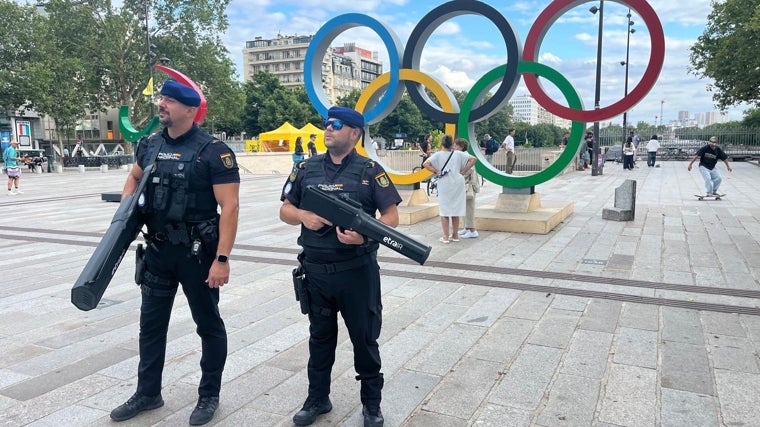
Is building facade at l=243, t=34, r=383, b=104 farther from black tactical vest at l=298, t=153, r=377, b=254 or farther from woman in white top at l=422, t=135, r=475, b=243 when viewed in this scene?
black tactical vest at l=298, t=153, r=377, b=254

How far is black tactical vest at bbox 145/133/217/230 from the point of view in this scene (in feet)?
9.62

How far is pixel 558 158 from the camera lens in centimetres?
947

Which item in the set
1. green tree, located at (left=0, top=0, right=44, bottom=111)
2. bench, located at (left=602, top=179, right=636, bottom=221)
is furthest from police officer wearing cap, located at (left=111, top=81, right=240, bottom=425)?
green tree, located at (left=0, top=0, right=44, bottom=111)

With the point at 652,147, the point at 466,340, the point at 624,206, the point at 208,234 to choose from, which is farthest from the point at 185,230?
the point at 652,147

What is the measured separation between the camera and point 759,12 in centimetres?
2003

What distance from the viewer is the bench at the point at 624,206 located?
10.2 m

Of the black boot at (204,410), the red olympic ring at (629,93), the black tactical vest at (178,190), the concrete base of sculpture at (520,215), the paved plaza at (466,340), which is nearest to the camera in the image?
the black tactical vest at (178,190)

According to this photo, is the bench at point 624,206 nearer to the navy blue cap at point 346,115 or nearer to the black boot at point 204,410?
the navy blue cap at point 346,115

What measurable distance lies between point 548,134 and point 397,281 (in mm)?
110021

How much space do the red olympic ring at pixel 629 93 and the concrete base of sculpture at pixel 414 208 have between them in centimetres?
301

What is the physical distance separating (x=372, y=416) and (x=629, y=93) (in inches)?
300

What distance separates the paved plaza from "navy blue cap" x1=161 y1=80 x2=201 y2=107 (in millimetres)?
1833

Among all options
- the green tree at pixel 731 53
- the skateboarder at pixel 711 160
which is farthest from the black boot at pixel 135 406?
the green tree at pixel 731 53

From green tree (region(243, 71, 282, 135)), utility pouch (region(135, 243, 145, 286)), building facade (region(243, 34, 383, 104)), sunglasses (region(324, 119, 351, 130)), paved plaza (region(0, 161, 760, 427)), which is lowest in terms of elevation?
paved plaza (region(0, 161, 760, 427))
